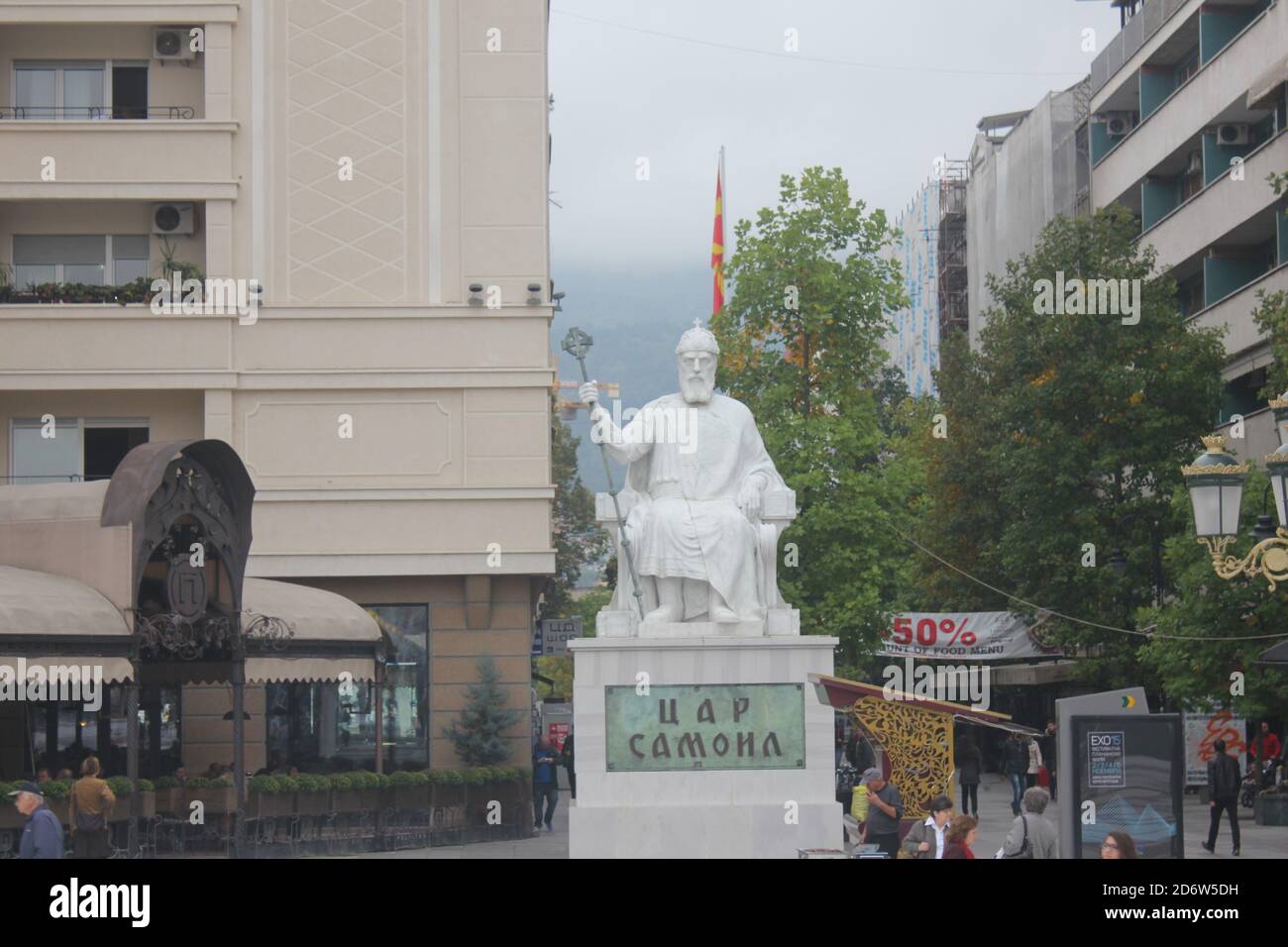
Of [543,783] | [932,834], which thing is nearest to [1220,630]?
[543,783]

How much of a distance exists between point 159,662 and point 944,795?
12605mm

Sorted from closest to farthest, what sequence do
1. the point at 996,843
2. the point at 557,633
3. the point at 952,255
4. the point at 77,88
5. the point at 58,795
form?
the point at 58,795 → the point at 996,843 → the point at 77,88 → the point at 557,633 → the point at 952,255

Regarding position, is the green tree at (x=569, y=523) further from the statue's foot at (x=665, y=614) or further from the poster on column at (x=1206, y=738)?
the statue's foot at (x=665, y=614)

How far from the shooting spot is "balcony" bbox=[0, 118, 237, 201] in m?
31.0

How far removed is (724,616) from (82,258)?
60.5 feet

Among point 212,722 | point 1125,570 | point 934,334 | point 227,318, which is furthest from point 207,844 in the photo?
point 934,334

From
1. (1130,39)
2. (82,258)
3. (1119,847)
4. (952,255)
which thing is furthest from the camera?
(952,255)

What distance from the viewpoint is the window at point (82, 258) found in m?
32.2

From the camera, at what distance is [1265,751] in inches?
1350

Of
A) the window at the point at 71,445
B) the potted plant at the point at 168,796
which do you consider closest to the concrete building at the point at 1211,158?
the window at the point at 71,445

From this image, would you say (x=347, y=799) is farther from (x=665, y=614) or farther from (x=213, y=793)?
(x=665, y=614)

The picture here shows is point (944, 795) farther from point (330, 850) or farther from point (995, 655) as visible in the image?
point (995, 655)
